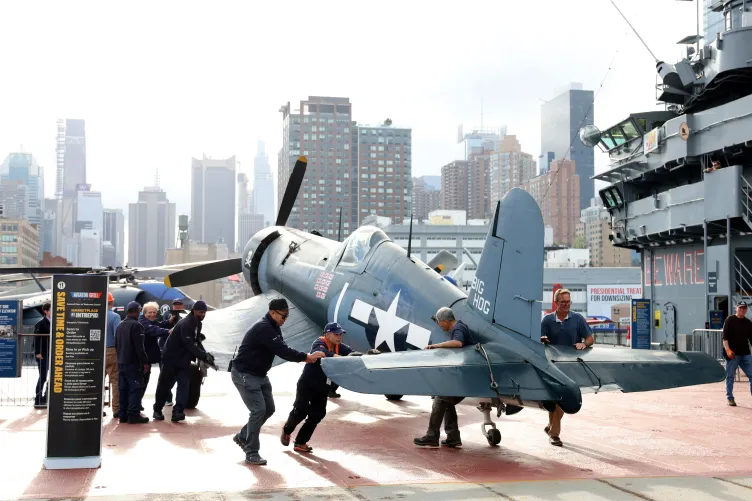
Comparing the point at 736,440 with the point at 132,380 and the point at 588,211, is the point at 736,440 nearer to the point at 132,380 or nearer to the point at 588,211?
the point at 132,380

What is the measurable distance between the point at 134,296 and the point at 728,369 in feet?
69.1

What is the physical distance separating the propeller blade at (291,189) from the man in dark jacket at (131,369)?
24.5 ft

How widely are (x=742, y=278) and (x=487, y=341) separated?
18690 millimetres

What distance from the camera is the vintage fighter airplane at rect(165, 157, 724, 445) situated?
21.8 ft

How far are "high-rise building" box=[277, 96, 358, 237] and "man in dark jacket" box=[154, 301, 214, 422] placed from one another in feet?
437

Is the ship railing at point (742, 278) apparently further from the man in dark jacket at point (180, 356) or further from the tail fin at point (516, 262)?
the man in dark jacket at point (180, 356)

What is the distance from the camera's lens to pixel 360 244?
35.5 ft

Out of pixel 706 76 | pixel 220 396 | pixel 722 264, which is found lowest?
pixel 220 396

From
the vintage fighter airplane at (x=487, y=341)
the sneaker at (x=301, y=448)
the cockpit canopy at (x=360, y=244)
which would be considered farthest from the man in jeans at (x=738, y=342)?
the sneaker at (x=301, y=448)

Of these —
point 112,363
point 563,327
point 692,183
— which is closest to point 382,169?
point 692,183

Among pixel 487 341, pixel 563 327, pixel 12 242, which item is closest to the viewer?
pixel 487 341

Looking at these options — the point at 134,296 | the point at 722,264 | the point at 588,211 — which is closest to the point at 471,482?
the point at 722,264

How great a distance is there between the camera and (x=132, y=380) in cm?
969

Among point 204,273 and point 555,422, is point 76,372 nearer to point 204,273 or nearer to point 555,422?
point 555,422
